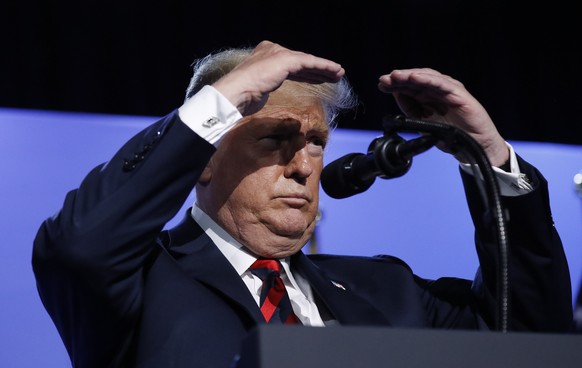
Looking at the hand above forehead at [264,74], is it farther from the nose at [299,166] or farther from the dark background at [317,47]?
the dark background at [317,47]

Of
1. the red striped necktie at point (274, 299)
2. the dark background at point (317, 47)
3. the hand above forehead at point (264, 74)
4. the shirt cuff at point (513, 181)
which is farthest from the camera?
the dark background at point (317, 47)

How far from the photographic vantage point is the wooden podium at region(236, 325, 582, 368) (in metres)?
0.99

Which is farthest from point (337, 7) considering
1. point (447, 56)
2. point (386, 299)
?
point (386, 299)

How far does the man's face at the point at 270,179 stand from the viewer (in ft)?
6.33

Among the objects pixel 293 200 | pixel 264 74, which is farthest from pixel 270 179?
pixel 264 74

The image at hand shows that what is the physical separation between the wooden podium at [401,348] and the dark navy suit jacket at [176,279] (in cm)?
27

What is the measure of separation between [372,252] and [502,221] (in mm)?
1147

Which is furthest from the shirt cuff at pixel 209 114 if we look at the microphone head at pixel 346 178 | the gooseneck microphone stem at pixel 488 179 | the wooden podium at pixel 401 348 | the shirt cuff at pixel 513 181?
the wooden podium at pixel 401 348

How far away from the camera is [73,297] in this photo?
165 centimetres

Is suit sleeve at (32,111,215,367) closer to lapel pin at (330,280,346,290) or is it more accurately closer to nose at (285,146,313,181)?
nose at (285,146,313,181)

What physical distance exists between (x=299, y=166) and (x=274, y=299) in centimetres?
28

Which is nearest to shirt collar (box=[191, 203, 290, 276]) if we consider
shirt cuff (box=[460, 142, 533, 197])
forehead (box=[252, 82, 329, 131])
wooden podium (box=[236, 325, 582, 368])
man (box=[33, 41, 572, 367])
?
man (box=[33, 41, 572, 367])

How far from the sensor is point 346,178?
4.99 ft

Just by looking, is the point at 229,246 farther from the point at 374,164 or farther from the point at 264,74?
the point at 374,164
